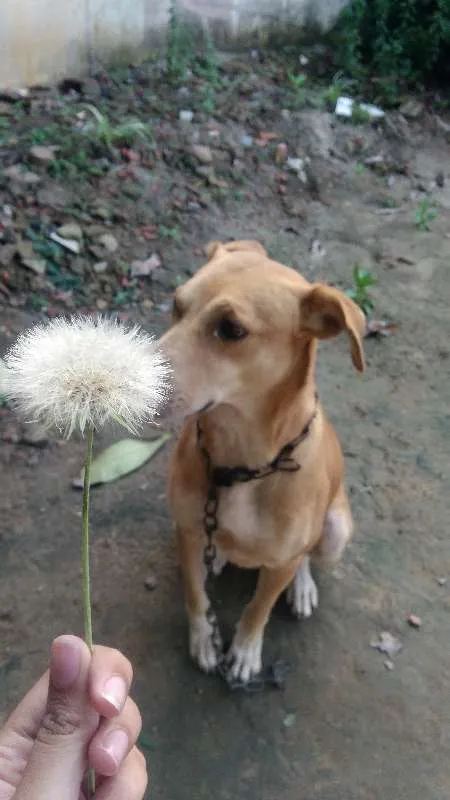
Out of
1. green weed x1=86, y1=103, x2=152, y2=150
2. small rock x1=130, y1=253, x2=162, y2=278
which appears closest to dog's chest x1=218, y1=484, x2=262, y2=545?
small rock x1=130, y1=253, x2=162, y2=278

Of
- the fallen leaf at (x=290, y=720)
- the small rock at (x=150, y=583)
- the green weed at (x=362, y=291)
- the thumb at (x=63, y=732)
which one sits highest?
the thumb at (x=63, y=732)

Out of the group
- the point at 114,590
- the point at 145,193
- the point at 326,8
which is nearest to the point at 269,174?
the point at 145,193

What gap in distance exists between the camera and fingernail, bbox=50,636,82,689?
47.4 inches

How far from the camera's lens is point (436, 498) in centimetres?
364

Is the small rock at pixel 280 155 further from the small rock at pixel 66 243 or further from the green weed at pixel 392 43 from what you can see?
the small rock at pixel 66 243

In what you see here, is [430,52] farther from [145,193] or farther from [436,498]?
[436,498]

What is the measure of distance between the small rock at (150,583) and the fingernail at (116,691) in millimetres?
1791

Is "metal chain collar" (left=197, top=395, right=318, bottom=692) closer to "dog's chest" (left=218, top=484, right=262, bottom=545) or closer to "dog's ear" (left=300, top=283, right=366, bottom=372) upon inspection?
"dog's chest" (left=218, top=484, right=262, bottom=545)

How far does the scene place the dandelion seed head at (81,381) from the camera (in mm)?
999

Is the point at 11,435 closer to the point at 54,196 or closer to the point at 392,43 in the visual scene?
the point at 54,196

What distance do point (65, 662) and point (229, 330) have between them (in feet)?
3.46

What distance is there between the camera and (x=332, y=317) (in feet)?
6.69

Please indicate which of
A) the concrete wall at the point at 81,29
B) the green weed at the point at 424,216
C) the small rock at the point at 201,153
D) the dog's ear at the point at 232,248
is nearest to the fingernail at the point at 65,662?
the dog's ear at the point at 232,248

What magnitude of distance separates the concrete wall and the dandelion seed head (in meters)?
4.85
